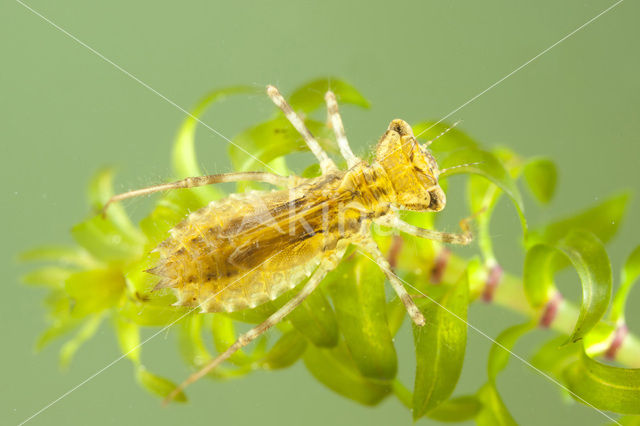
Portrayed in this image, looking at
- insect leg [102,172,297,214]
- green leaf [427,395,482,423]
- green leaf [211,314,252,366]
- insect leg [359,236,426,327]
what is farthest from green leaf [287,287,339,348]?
insect leg [102,172,297,214]

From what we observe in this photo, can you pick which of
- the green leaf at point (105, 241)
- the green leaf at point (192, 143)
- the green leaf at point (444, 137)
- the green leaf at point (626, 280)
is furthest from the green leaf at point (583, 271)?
the green leaf at point (105, 241)

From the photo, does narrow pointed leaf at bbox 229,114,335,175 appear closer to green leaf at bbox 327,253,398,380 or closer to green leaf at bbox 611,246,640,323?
green leaf at bbox 327,253,398,380

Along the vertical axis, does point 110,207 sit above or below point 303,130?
above

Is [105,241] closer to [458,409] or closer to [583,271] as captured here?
[458,409]

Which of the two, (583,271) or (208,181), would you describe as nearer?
(583,271)

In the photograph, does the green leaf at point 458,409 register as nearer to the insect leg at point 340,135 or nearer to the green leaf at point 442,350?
the green leaf at point 442,350

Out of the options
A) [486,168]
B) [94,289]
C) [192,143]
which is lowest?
[486,168]

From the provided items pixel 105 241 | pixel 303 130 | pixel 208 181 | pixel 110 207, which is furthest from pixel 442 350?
pixel 110 207
